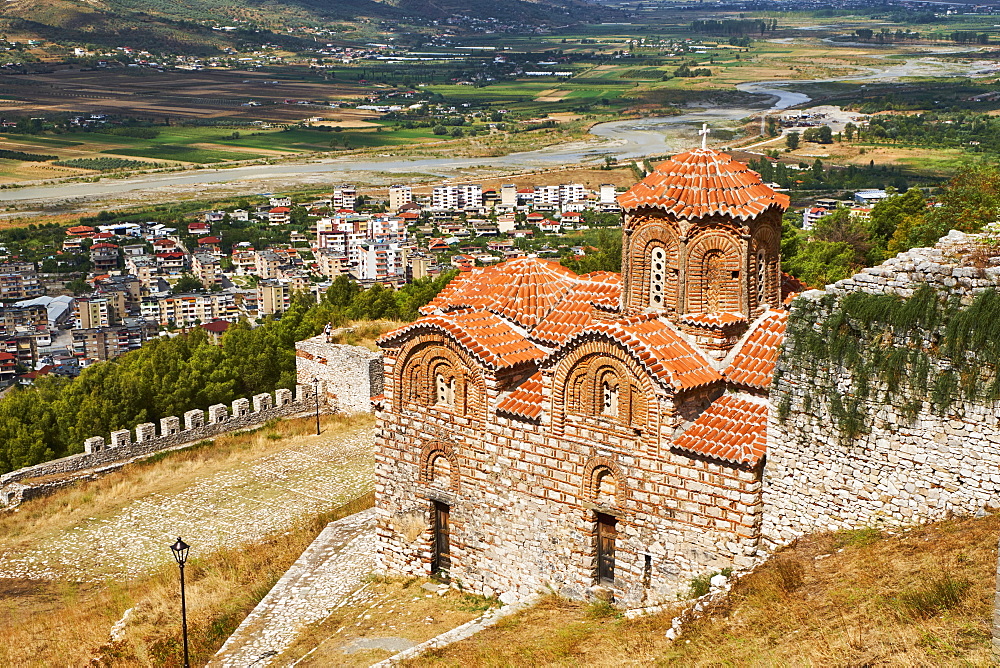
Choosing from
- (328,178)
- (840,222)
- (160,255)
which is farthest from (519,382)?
(328,178)

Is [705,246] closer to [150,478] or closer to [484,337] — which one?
[484,337]

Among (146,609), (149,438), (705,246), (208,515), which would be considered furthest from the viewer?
(149,438)

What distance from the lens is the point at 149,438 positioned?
22.7 m

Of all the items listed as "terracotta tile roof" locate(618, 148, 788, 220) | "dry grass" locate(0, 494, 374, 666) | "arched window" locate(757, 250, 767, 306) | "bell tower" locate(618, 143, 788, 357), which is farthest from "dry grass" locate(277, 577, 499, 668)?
"terracotta tile roof" locate(618, 148, 788, 220)

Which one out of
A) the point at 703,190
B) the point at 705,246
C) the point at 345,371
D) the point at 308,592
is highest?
the point at 703,190

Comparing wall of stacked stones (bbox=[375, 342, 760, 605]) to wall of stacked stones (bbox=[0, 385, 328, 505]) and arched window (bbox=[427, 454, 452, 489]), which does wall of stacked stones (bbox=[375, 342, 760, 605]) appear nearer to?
arched window (bbox=[427, 454, 452, 489])

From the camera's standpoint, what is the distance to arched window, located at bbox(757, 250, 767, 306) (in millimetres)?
13055

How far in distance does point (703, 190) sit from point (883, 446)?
165 inches

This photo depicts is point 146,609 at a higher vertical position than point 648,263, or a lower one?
lower

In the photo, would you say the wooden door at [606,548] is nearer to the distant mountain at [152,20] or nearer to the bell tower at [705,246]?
the bell tower at [705,246]

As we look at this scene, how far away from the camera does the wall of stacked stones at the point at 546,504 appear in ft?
37.9

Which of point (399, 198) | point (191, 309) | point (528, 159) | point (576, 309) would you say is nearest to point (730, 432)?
point (576, 309)

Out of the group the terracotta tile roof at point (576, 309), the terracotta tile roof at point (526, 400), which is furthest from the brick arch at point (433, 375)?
the terracotta tile roof at point (576, 309)

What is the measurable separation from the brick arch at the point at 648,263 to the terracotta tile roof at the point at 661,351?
2.36 ft
